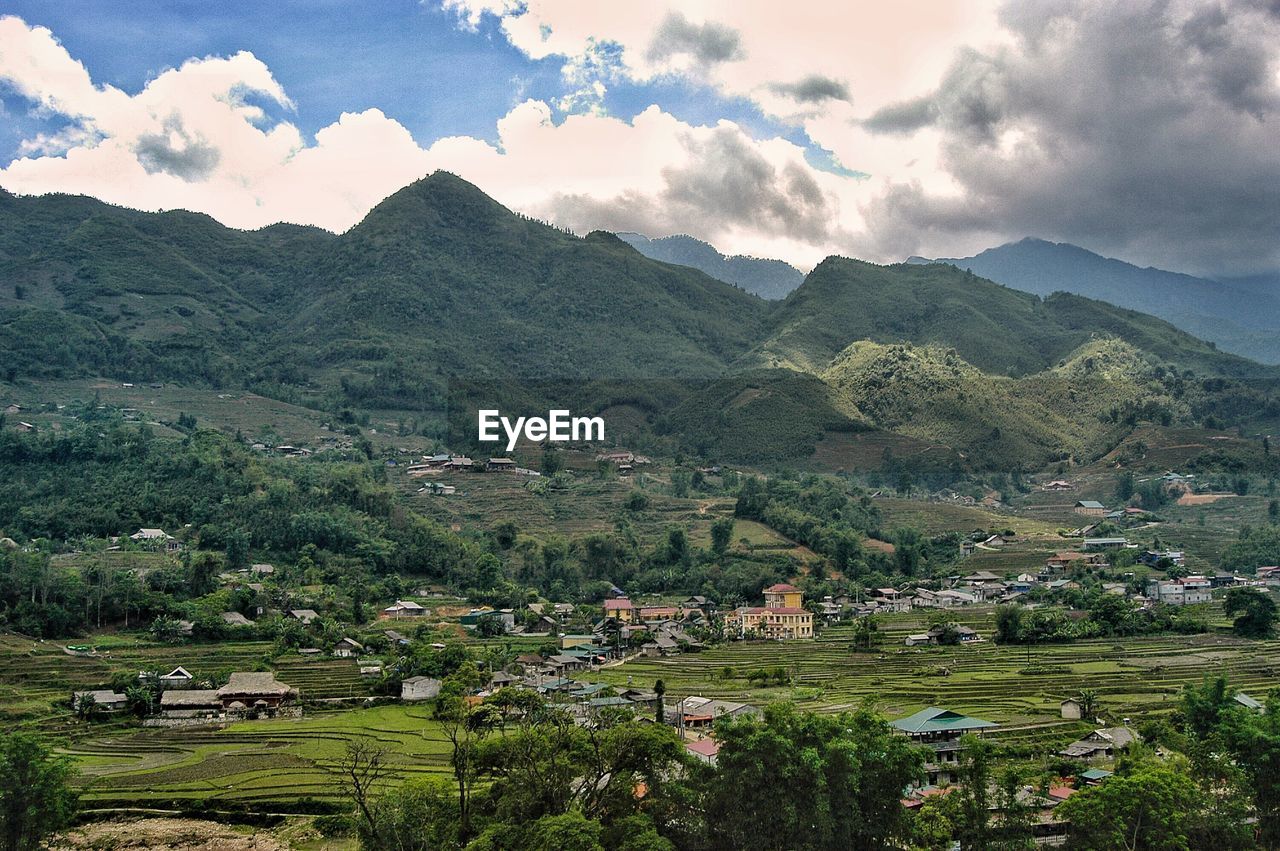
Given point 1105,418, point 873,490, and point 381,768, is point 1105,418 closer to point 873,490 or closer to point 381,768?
point 873,490

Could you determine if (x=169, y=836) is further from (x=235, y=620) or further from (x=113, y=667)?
(x=235, y=620)

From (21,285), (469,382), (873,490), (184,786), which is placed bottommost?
(184,786)

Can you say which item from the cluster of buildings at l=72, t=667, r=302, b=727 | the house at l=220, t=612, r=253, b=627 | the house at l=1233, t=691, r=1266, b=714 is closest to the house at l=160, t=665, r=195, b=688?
the cluster of buildings at l=72, t=667, r=302, b=727

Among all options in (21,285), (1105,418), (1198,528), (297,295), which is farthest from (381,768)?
(297,295)

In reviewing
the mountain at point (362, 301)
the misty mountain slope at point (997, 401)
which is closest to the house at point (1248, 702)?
the misty mountain slope at point (997, 401)

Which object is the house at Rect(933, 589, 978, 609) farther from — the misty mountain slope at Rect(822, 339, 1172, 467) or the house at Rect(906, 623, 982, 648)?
the misty mountain slope at Rect(822, 339, 1172, 467)

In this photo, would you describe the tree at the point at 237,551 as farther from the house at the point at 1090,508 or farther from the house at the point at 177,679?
the house at the point at 1090,508
